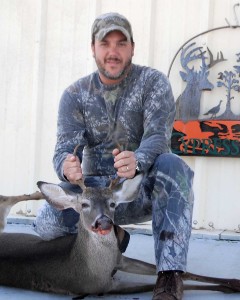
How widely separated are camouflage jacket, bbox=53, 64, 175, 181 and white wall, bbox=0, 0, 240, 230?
228cm

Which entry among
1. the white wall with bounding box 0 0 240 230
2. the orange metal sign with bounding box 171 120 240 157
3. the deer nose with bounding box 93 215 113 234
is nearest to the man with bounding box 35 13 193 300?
the deer nose with bounding box 93 215 113 234

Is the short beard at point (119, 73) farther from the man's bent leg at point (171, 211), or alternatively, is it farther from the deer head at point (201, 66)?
the deer head at point (201, 66)

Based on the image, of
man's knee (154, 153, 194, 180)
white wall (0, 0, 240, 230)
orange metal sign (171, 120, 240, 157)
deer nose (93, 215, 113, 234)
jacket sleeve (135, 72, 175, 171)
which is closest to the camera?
deer nose (93, 215, 113, 234)

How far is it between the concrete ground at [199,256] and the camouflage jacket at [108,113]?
733mm

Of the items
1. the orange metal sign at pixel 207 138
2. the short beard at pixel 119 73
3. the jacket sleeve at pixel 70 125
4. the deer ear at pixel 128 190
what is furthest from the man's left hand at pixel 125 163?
the orange metal sign at pixel 207 138

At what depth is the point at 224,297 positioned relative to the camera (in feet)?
10.9

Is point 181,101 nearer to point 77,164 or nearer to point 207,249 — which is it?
point 207,249

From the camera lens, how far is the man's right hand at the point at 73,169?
10.8 feet

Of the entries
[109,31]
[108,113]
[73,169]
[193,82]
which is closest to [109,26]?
[109,31]

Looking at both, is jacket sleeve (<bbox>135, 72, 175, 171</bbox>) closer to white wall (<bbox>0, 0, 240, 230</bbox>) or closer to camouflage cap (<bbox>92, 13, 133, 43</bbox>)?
camouflage cap (<bbox>92, 13, 133, 43</bbox>)

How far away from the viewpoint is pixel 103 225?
10.1 ft

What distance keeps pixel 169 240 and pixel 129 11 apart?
348 cm

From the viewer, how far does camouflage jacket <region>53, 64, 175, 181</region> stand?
3.64 meters

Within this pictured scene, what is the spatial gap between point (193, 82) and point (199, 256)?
1755mm
